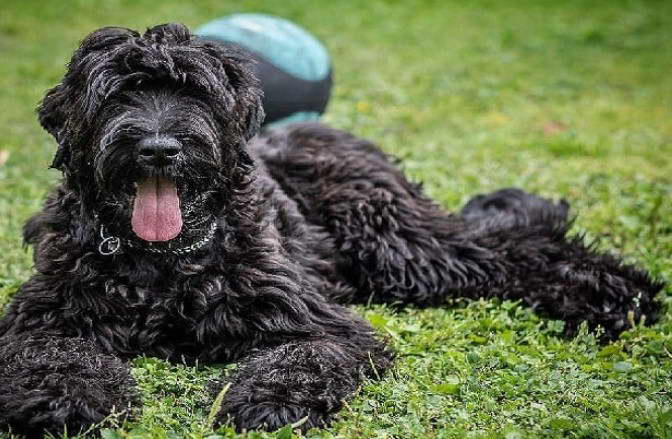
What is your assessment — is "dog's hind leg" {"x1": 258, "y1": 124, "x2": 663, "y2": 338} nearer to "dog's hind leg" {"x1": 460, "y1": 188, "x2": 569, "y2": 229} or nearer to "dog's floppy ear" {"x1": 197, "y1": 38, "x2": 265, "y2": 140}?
"dog's hind leg" {"x1": 460, "y1": 188, "x2": 569, "y2": 229}

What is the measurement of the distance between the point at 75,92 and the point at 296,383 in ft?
6.00

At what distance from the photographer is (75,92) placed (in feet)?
15.6

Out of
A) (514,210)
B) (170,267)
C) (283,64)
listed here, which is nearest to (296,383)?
(170,267)

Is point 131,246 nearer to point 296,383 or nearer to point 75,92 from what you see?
point 75,92

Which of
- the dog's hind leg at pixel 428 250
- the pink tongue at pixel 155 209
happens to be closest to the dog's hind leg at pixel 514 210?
the dog's hind leg at pixel 428 250

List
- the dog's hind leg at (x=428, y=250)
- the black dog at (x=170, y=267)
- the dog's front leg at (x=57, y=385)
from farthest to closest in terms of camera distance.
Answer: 1. the dog's hind leg at (x=428, y=250)
2. the black dog at (x=170, y=267)
3. the dog's front leg at (x=57, y=385)

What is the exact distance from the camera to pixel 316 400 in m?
4.35

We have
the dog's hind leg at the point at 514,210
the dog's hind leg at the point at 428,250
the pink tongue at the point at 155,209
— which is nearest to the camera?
the pink tongue at the point at 155,209

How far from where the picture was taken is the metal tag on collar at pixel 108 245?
190 inches

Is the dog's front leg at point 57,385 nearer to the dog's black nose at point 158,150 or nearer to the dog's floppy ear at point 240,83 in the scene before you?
Result: the dog's black nose at point 158,150

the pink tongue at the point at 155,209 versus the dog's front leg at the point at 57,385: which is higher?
the pink tongue at the point at 155,209

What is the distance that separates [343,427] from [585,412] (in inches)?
45.9

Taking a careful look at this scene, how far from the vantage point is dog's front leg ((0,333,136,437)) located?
4.10m

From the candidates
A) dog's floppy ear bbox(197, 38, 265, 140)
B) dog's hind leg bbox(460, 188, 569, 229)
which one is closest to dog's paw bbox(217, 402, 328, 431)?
dog's floppy ear bbox(197, 38, 265, 140)
